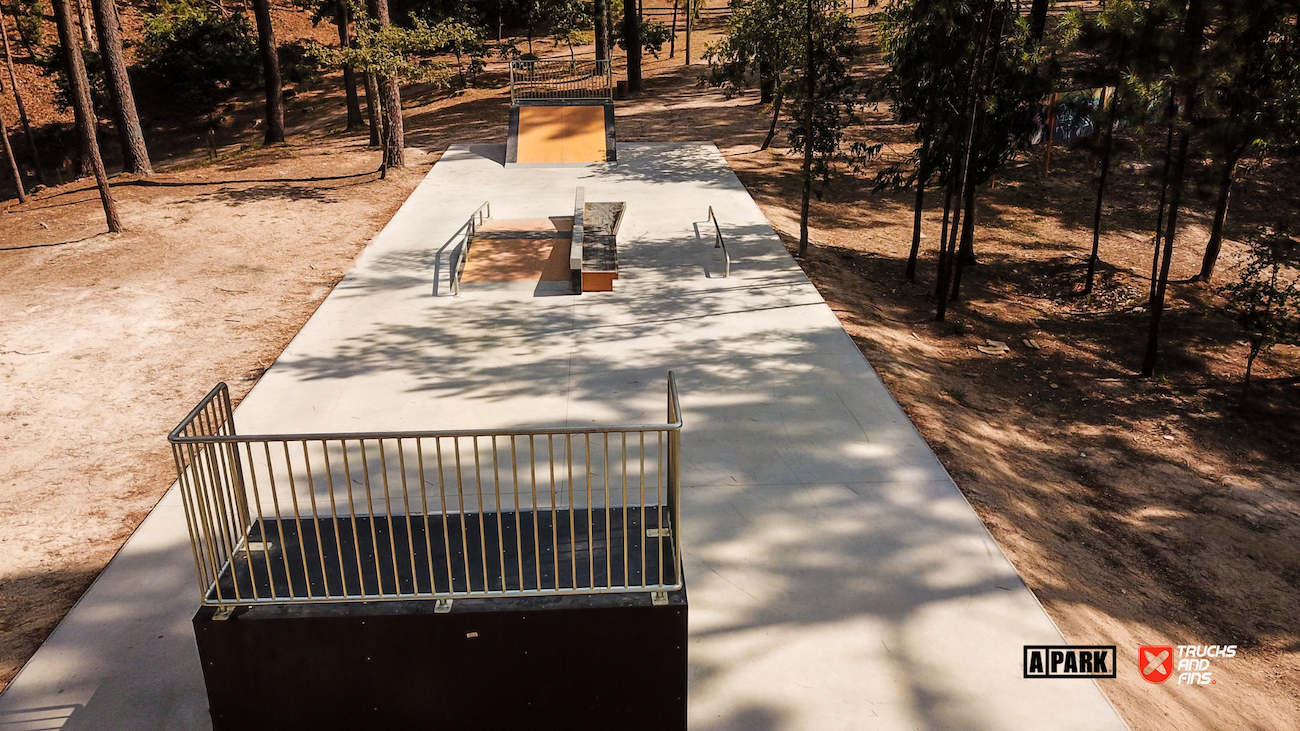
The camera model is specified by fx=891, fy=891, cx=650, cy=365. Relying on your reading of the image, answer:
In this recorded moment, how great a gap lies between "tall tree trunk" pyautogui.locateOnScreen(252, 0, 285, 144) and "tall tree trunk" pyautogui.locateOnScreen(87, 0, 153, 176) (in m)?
4.09

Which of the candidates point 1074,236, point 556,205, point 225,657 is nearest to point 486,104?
point 556,205

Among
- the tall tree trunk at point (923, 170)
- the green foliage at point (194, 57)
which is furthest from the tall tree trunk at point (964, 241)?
the green foliage at point (194, 57)

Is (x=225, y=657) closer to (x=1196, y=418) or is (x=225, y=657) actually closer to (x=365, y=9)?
(x=1196, y=418)

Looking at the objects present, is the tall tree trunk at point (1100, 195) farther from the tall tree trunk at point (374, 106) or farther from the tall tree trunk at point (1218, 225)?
the tall tree trunk at point (374, 106)

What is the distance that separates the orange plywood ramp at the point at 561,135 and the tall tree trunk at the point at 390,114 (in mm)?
2815

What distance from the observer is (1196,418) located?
38.2 feet

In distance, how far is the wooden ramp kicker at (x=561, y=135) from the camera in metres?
22.0

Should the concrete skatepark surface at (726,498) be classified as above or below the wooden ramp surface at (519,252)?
below

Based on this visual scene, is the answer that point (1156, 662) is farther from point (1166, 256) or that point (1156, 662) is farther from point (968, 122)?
point (968, 122)

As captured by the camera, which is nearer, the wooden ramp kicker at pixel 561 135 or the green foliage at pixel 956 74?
the green foliage at pixel 956 74

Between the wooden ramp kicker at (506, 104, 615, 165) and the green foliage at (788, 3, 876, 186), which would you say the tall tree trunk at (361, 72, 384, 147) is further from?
the green foliage at (788, 3, 876, 186)

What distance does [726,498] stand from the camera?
24.2 feet

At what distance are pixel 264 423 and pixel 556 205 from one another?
33.4 feet

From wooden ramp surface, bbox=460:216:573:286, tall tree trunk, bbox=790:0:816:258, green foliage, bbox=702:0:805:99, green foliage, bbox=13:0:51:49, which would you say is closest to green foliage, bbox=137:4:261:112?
green foliage, bbox=13:0:51:49
